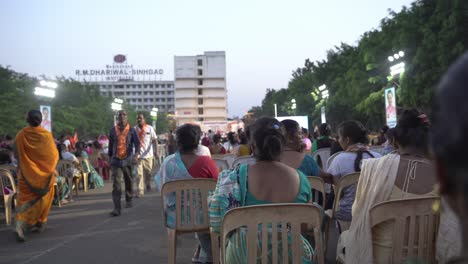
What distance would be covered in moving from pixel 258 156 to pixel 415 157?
3.11ft

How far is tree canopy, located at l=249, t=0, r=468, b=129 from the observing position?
934 inches

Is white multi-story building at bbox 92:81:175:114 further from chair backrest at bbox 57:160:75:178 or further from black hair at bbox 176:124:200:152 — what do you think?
black hair at bbox 176:124:200:152


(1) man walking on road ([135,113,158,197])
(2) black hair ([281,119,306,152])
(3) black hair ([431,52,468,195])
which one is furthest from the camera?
(1) man walking on road ([135,113,158,197])

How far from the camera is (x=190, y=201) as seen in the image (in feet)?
14.4

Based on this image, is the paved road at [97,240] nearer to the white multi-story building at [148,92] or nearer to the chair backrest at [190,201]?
the chair backrest at [190,201]

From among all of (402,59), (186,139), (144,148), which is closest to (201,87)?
(402,59)

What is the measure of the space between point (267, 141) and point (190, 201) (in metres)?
1.64

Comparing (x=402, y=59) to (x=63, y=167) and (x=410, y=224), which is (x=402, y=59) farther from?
(x=410, y=224)

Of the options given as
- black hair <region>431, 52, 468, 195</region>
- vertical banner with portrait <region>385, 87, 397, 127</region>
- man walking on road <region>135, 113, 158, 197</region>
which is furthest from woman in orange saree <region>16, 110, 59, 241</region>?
vertical banner with portrait <region>385, 87, 397, 127</region>

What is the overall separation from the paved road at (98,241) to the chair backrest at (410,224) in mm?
2470

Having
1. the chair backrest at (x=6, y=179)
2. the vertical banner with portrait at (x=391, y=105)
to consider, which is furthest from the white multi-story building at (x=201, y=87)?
the chair backrest at (x=6, y=179)

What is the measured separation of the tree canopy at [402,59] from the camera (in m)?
23.7

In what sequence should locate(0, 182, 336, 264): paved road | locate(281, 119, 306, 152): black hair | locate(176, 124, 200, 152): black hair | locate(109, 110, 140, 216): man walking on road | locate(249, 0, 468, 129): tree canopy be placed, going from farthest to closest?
1. locate(249, 0, 468, 129): tree canopy
2. locate(109, 110, 140, 216): man walking on road
3. locate(0, 182, 336, 264): paved road
4. locate(281, 119, 306, 152): black hair
5. locate(176, 124, 200, 152): black hair

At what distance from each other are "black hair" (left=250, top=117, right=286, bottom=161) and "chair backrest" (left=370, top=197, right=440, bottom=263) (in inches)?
26.9
